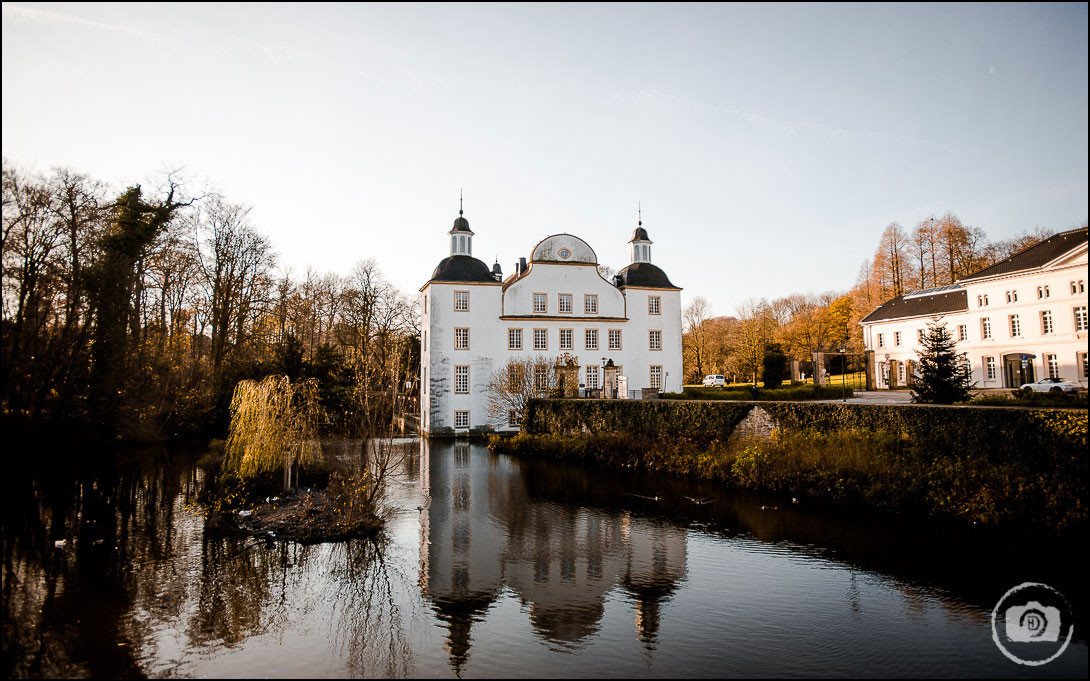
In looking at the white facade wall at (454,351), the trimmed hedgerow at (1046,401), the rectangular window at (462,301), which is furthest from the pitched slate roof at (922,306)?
the rectangular window at (462,301)

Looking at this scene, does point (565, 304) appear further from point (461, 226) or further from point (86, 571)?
point (86, 571)

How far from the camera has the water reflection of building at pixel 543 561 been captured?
7.32 meters

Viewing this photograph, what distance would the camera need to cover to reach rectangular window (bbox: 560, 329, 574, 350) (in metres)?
32.0

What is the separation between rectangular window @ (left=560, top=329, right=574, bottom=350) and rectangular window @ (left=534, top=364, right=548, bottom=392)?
2553mm

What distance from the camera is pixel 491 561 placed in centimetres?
961

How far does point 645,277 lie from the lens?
3397 cm

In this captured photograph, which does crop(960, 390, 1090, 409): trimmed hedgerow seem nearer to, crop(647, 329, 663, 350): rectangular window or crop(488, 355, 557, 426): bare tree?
crop(488, 355, 557, 426): bare tree

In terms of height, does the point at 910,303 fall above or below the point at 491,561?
above

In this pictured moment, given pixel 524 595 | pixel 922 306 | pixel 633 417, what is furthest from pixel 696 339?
pixel 524 595

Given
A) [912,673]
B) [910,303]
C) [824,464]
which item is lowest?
[912,673]

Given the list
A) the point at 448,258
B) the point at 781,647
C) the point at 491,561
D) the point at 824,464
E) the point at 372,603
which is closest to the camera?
the point at 781,647

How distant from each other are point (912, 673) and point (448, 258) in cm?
2888

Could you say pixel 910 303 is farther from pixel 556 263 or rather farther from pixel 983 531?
pixel 983 531

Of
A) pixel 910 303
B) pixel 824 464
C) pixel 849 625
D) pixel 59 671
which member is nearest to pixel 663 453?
pixel 824 464
